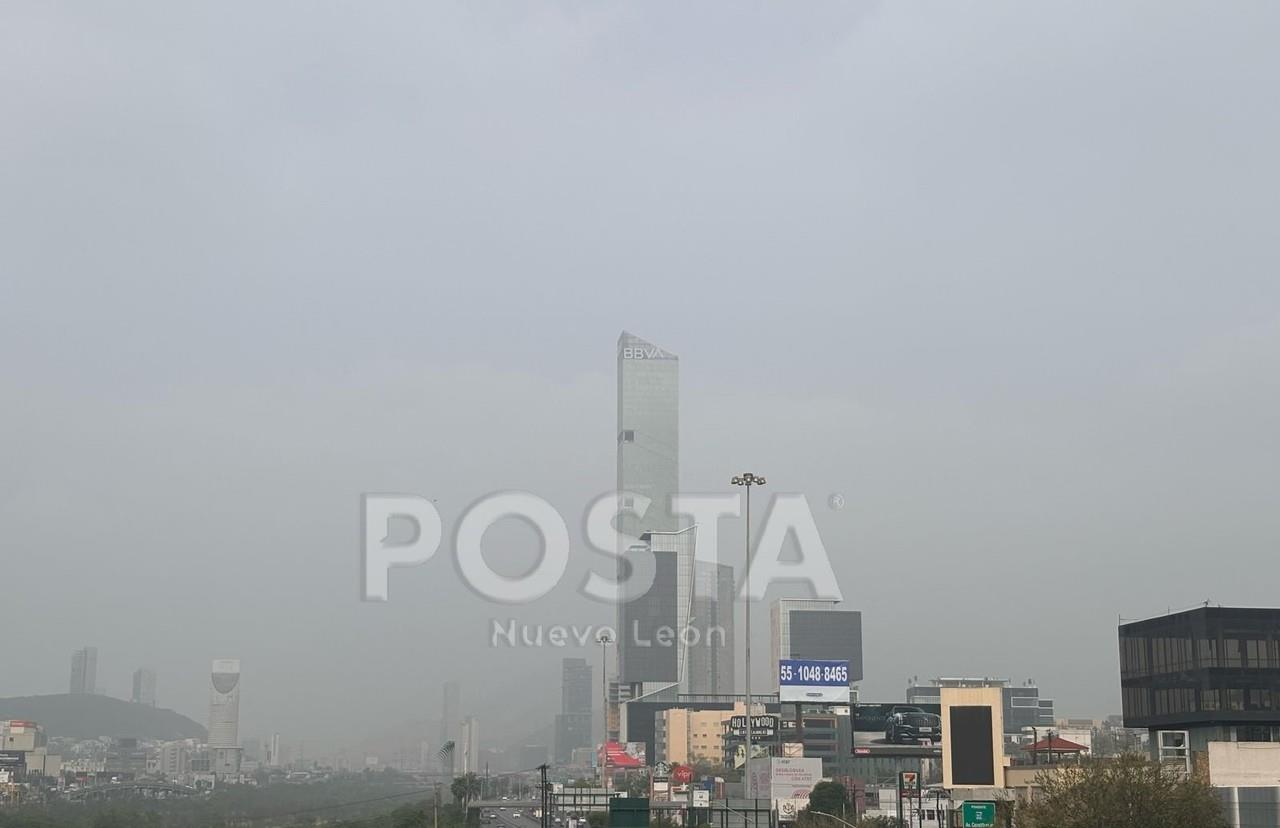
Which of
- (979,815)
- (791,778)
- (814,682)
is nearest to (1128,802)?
(979,815)

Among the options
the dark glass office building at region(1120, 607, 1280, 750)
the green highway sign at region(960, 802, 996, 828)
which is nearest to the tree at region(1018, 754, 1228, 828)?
the green highway sign at region(960, 802, 996, 828)

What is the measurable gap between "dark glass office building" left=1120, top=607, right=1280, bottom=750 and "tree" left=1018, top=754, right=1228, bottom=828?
5954 cm

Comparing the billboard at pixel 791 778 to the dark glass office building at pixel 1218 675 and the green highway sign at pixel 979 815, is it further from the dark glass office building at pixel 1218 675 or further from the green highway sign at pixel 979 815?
the green highway sign at pixel 979 815

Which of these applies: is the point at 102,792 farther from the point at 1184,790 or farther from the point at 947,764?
Result: the point at 1184,790

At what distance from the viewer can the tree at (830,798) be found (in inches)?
6949

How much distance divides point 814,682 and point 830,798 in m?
16.1

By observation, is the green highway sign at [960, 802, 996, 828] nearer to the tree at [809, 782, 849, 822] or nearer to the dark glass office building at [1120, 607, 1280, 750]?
the dark glass office building at [1120, 607, 1280, 750]

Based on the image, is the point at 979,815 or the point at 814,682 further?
the point at 814,682

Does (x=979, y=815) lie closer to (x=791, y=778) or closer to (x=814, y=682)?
(x=791, y=778)

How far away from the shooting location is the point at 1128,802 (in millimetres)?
61938

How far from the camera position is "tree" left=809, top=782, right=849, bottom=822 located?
17650 cm

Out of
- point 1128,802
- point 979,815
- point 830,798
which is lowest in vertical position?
point 830,798

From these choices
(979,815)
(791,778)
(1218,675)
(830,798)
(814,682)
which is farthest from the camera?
(814,682)

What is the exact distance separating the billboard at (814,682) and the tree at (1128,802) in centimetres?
12106
